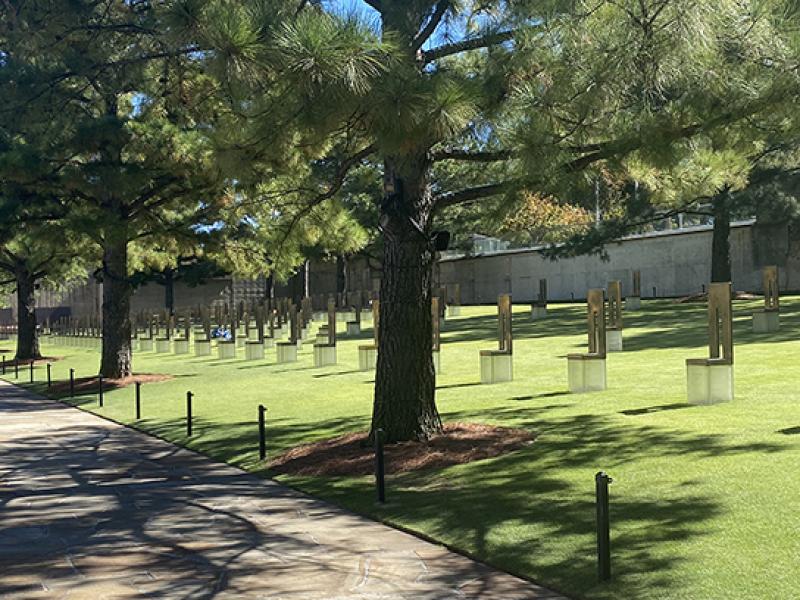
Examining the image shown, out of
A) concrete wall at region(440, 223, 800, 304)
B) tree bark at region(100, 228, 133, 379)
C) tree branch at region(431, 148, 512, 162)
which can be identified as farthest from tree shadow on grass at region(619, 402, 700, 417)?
concrete wall at region(440, 223, 800, 304)

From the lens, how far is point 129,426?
17.4 metres

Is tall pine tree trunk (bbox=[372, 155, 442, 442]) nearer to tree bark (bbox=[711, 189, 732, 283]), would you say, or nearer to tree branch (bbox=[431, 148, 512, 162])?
tree branch (bbox=[431, 148, 512, 162])

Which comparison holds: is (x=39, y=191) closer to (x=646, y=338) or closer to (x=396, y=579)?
(x=646, y=338)

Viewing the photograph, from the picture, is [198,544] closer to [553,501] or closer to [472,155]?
[553,501]

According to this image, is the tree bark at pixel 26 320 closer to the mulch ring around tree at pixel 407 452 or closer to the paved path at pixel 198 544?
the paved path at pixel 198 544

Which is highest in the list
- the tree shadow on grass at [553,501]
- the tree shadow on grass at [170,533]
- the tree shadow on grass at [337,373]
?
the tree shadow on grass at [337,373]

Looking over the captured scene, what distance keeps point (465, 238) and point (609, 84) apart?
43.0m

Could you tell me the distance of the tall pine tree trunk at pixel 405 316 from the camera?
1202 centimetres

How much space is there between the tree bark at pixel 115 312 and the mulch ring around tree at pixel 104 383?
15.5 inches

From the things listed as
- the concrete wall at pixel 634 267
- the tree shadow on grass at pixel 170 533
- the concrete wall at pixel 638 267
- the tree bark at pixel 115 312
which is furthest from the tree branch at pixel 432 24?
the concrete wall at pixel 638 267

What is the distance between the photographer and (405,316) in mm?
12047

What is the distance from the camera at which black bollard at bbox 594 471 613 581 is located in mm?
6531

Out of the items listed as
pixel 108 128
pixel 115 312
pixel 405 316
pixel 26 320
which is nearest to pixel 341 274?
pixel 26 320

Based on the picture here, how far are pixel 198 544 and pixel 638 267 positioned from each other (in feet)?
130
